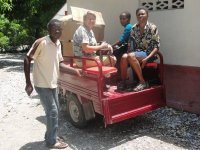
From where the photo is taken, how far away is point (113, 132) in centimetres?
566

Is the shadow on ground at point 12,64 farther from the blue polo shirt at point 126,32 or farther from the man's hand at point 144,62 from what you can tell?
the man's hand at point 144,62

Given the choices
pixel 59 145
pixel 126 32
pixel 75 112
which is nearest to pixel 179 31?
pixel 126 32

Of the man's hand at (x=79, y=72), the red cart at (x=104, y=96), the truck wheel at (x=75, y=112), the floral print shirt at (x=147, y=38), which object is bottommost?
the truck wheel at (x=75, y=112)

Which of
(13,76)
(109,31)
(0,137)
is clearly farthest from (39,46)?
(13,76)

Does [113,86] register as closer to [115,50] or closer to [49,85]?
[115,50]

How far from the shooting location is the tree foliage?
15.1 meters

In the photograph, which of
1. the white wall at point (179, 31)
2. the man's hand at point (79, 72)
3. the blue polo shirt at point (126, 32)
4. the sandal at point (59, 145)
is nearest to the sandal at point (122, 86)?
the man's hand at point (79, 72)

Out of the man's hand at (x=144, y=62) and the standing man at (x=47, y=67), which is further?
the man's hand at (x=144, y=62)

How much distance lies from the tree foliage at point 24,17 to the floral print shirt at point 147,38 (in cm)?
813

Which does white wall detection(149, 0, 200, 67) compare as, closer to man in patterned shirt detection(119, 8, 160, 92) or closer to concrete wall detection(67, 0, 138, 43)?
man in patterned shirt detection(119, 8, 160, 92)

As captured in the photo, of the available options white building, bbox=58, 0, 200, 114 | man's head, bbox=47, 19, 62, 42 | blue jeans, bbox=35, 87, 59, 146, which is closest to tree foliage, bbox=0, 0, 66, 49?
white building, bbox=58, 0, 200, 114

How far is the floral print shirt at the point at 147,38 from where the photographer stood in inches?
229

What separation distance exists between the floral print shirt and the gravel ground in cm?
133

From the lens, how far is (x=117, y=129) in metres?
5.79
